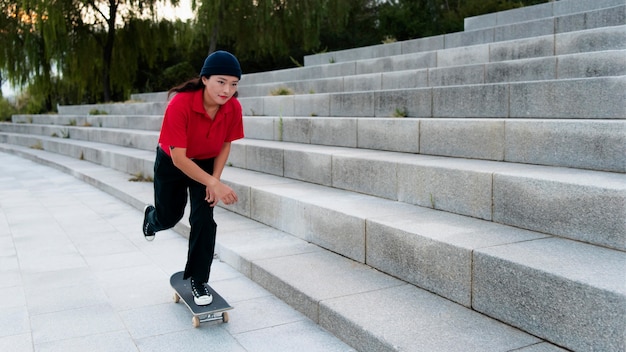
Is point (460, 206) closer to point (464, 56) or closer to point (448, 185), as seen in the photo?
point (448, 185)

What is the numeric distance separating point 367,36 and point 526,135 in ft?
69.7

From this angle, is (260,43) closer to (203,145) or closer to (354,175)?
(354,175)

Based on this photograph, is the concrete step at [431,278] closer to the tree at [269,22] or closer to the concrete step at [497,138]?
the concrete step at [497,138]

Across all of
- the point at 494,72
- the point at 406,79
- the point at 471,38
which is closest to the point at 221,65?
the point at 494,72

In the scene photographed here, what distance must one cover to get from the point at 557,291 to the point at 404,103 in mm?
3821

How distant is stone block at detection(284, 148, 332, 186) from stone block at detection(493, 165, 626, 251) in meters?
2.14

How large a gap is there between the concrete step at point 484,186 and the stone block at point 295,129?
758 millimetres

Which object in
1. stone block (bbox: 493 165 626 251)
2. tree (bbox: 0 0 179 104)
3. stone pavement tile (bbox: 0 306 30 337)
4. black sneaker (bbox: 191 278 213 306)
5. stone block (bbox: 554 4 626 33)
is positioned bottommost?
stone pavement tile (bbox: 0 306 30 337)

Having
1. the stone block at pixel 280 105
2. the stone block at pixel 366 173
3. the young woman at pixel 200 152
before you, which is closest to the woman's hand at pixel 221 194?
Answer: the young woman at pixel 200 152

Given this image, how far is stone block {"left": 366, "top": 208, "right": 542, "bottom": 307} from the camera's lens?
123 inches

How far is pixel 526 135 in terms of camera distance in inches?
161

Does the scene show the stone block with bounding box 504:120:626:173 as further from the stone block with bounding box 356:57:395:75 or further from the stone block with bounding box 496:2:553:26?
the stone block with bounding box 496:2:553:26

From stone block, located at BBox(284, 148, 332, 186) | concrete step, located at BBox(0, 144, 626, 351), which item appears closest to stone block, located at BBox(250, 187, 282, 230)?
concrete step, located at BBox(0, 144, 626, 351)

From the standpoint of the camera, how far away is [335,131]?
6512mm
